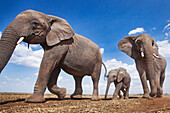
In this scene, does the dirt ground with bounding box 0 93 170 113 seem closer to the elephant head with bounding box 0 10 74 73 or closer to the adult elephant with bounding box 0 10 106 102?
the adult elephant with bounding box 0 10 106 102

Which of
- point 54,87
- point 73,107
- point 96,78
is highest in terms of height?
point 96,78

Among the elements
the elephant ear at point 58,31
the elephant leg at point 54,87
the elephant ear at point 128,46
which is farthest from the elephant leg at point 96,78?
the elephant ear at point 128,46

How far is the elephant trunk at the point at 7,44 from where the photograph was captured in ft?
18.0

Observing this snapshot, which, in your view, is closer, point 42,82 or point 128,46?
point 42,82

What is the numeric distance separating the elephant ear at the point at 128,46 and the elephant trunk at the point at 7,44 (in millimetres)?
8043

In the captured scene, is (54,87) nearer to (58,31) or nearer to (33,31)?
(58,31)

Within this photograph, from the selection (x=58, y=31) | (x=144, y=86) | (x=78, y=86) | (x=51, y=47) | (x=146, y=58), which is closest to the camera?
(x=51, y=47)

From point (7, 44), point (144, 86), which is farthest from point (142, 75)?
point (7, 44)

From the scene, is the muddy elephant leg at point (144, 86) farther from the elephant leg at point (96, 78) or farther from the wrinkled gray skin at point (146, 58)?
the elephant leg at point (96, 78)

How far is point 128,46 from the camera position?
38.8 ft

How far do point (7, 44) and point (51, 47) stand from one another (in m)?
1.71

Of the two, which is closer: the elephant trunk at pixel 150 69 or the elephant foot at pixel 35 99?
the elephant foot at pixel 35 99

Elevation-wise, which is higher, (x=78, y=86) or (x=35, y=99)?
(x=78, y=86)

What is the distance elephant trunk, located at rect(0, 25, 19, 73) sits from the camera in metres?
5.48
